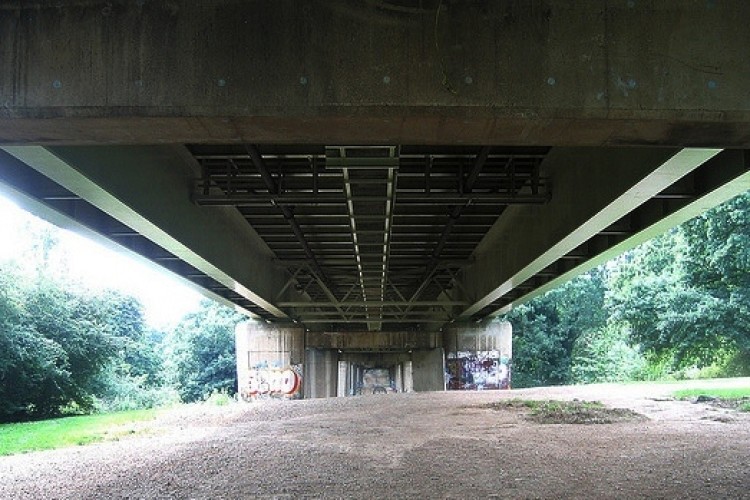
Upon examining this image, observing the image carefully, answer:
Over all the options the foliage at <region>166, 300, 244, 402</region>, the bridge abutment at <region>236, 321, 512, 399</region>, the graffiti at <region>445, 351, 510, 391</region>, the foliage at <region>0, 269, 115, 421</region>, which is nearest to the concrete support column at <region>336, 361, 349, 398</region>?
the foliage at <region>166, 300, 244, 402</region>

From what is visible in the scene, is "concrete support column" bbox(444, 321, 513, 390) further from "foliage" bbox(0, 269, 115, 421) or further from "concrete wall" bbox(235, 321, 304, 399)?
"foliage" bbox(0, 269, 115, 421)

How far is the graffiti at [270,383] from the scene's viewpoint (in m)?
33.7

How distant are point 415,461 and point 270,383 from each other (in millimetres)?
23940

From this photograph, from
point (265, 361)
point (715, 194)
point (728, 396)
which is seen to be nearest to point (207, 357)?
point (265, 361)

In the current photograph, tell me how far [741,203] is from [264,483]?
2456cm

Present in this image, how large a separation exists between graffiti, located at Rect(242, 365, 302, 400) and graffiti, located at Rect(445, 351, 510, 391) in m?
7.68

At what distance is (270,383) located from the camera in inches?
1332

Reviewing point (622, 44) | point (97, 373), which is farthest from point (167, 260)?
point (97, 373)

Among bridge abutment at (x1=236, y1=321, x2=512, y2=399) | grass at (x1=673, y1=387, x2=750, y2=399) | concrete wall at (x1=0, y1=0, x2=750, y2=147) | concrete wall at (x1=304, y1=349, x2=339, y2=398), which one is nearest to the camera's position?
concrete wall at (x1=0, y1=0, x2=750, y2=147)

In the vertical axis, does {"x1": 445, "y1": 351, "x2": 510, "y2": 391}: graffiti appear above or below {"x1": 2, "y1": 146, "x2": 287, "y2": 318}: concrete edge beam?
below

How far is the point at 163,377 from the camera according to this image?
60938 mm

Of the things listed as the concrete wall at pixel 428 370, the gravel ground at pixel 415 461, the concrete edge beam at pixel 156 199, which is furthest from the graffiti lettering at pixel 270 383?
the gravel ground at pixel 415 461

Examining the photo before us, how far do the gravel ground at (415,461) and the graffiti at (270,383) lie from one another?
52.5 feet

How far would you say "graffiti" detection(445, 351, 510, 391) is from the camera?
35.0 meters
